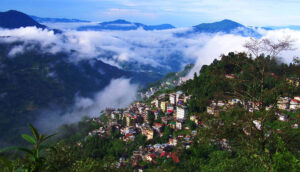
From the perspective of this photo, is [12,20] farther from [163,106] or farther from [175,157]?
[175,157]

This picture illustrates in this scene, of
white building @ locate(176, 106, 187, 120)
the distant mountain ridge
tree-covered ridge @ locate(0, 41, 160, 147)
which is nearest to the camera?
white building @ locate(176, 106, 187, 120)

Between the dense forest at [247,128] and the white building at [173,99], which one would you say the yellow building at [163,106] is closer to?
the white building at [173,99]

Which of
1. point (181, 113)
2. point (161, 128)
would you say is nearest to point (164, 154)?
point (161, 128)

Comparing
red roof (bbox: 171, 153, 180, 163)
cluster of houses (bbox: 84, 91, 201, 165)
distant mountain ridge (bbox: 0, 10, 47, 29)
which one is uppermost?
distant mountain ridge (bbox: 0, 10, 47, 29)

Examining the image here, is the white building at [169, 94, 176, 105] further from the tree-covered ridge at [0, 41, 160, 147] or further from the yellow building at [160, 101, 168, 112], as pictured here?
the tree-covered ridge at [0, 41, 160, 147]

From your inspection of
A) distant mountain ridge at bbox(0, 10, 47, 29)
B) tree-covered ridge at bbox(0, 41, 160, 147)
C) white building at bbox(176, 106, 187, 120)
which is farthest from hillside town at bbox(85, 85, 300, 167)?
distant mountain ridge at bbox(0, 10, 47, 29)

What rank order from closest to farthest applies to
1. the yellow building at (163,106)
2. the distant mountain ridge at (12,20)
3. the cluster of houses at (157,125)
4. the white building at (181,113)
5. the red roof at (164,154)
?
1. the red roof at (164,154)
2. the cluster of houses at (157,125)
3. the white building at (181,113)
4. the yellow building at (163,106)
5. the distant mountain ridge at (12,20)

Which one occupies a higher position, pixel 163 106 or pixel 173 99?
pixel 173 99

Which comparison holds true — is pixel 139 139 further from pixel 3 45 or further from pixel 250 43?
pixel 3 45

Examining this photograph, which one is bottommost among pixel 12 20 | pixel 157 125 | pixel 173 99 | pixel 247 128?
pixel 157 125

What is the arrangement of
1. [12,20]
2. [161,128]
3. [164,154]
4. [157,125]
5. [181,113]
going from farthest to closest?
1. [12,20]
2. [181,113]
3. [157,125]
4. [161,128]
5. [164,154]

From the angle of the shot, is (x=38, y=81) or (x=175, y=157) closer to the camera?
(x=175, y=157)

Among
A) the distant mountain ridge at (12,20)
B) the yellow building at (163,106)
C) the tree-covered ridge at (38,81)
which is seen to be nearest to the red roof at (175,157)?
the yellow building at (163,106)
